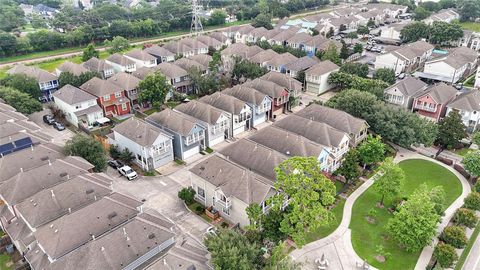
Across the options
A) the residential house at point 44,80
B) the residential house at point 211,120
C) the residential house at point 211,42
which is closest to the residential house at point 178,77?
the residential house at point 211,120

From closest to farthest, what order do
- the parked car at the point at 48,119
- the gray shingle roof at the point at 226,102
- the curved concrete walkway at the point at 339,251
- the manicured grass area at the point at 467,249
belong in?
the curved concrete walkway at the point at 339,251, the manicured grass area at the point at 467,249, the gray shingle roof at the point at 226,102, the parked car at the point at 48,119

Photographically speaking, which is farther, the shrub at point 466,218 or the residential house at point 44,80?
the residential house at point 44,80

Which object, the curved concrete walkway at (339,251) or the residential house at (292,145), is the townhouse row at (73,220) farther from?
the residential house at (292,145)

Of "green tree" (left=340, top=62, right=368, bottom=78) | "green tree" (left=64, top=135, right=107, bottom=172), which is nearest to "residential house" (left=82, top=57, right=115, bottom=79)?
"green tree" (left=64, top=135, right=107, bottom=172)

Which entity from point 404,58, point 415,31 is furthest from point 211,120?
point 415,31

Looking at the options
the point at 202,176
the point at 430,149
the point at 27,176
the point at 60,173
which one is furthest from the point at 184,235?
the point at 430,149

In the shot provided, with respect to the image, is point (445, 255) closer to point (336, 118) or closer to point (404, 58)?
point (336, 118)
